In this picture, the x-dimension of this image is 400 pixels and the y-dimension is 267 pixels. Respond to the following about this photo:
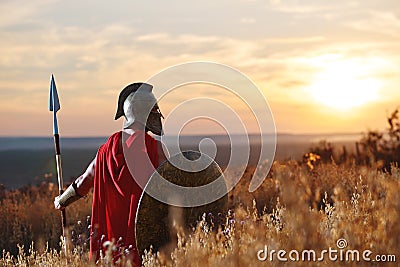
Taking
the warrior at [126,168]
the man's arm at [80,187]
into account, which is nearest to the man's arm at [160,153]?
the warrior at [126,168]

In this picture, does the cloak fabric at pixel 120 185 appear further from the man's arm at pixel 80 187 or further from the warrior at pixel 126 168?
the man's arm at pixel 80 187

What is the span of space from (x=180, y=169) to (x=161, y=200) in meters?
0.28

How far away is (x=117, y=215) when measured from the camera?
6086 mm

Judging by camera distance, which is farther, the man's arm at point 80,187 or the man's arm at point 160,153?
the man's arm at point 80,187

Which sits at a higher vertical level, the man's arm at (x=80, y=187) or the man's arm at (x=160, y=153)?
the man's arm at (x=160, y=153)

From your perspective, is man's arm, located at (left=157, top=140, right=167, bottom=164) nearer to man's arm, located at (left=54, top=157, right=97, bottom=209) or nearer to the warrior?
the warrior

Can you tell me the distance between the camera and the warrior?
5953 millimetres

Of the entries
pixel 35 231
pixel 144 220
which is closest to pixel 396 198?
pixel 144 220

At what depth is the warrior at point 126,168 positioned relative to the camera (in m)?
5.95

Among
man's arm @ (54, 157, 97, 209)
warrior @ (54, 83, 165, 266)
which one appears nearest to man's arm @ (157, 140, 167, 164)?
warrior @ (54, 83, 165, 266)

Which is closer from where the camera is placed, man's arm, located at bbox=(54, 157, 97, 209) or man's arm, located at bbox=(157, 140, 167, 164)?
man's arm, located at bbox=(157, 140, 167, 164)

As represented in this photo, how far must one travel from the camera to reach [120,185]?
19.7 ft

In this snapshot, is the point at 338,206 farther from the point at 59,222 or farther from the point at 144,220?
the point at 59,222

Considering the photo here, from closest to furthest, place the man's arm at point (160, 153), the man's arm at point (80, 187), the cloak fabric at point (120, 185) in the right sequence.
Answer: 1. the cloak fabric at point (120, 185)
2. the man's arm at point (160, 153)
3. the man's arm at point (80, 187)
